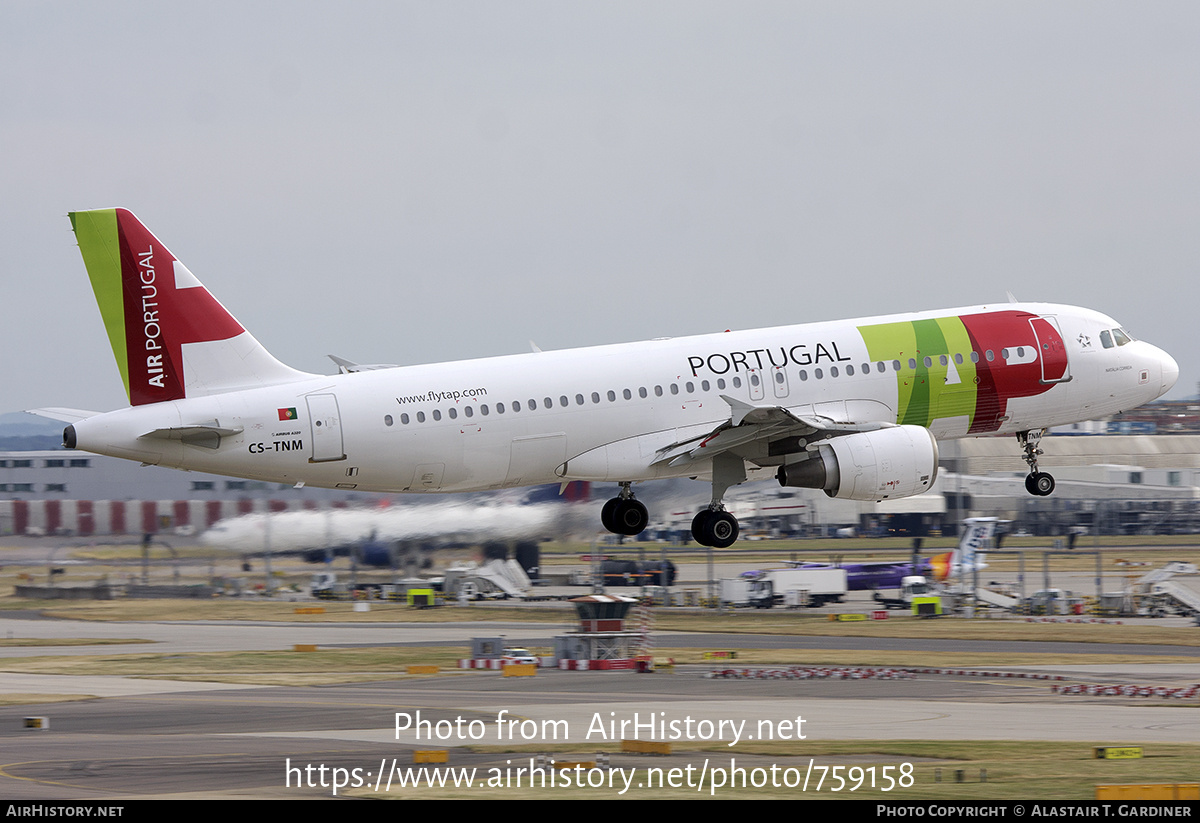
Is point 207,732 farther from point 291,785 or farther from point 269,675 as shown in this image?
point 269,675

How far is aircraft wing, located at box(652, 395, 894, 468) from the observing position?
38.2m

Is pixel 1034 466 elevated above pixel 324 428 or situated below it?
below

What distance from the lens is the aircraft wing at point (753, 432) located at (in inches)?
1502

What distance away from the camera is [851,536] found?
3861 inches

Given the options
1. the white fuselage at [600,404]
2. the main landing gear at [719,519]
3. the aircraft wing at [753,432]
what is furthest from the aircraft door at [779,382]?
the main landing gear at [719,519]

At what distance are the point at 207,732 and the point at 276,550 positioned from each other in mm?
30528

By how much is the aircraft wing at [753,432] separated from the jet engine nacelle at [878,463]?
39cm

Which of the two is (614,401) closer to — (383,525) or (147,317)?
(147,317)

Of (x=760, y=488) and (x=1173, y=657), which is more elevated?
(x=760, y=488)

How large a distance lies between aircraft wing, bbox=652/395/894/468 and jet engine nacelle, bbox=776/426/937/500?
39 centimetres

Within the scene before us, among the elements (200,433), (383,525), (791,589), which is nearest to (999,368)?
(200,433)

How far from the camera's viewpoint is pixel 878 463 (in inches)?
1518

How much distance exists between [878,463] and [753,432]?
326 cm
